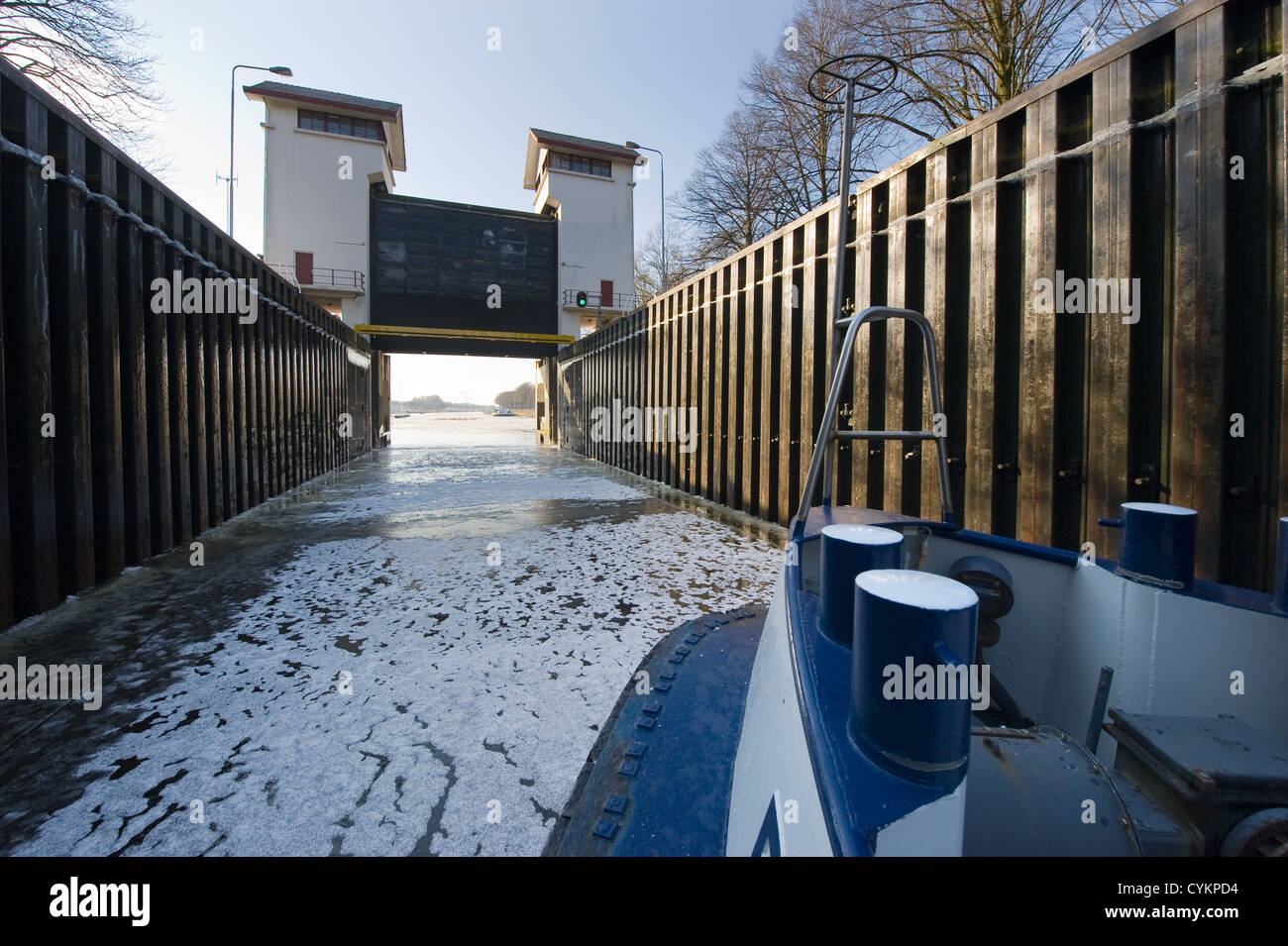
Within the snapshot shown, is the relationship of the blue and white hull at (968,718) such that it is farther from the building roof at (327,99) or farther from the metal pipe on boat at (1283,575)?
the building roof at (327,99)

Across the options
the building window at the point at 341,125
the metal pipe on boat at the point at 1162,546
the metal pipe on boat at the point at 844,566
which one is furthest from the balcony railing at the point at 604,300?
the metal pipe on boat at the point at 844,566

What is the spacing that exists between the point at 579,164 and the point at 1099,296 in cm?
3203

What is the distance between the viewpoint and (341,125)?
27234mm

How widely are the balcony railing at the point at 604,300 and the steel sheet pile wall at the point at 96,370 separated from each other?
20154 millimetres

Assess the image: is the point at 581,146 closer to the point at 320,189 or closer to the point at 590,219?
the point at 590,219

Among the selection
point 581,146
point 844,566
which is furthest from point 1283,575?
point 581,146

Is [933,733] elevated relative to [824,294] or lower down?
lower down

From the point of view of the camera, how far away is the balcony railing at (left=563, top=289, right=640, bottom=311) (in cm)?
2780

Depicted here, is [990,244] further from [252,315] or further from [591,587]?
[252,315]

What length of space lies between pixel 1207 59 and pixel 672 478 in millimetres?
9408

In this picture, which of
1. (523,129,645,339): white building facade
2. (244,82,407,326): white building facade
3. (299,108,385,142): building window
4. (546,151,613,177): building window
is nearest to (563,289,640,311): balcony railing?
(523,129,645,339): white building facade

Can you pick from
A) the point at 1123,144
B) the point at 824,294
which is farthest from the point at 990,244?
the point at 824,294

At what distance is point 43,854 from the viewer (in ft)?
6.43

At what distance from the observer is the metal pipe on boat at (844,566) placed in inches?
54.5
